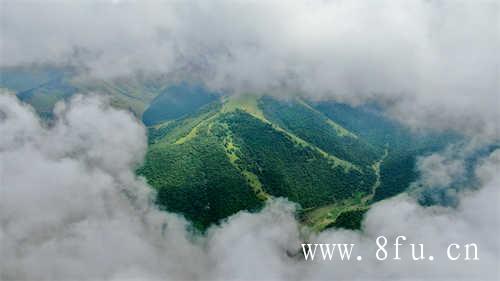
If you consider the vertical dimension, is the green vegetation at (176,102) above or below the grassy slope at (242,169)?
above

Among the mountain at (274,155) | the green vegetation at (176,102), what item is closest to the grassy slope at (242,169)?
the mountain at (274,155)

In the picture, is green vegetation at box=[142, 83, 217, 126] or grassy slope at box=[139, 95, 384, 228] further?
green vegetation at box=[142, 83, 217, 126]

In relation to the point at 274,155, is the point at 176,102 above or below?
above

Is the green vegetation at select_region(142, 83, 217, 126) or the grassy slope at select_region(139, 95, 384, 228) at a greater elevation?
the green vegetation at select_region(142, 83, 217, 126)

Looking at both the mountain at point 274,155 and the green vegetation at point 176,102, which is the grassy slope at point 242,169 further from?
the green vegetation at point 176,102

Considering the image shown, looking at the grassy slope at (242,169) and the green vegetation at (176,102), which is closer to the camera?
the grassy slope at (242,169)

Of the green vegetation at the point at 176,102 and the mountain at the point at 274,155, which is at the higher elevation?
the green vegetation at the point at 176,102

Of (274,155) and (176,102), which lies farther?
(176,102)

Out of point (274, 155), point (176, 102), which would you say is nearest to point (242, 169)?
point (274, 155)

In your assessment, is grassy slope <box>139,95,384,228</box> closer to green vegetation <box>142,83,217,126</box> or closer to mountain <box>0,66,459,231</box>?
mountain <box>0,66,459,231</box>

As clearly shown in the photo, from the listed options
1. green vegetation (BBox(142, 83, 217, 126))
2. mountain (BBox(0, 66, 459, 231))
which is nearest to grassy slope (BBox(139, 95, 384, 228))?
mountain (BBox(0, 66, 459, 231))

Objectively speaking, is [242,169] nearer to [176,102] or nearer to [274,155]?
[274,155]
